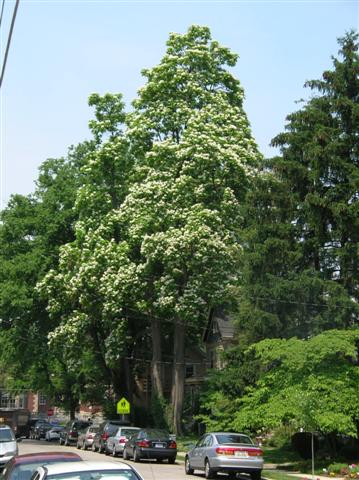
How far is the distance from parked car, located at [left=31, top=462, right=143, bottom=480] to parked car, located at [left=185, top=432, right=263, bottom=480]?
1539 centimetres

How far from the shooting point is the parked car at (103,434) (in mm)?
37966

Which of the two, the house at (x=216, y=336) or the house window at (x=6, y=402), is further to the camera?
the house window at (x=6, y=402)

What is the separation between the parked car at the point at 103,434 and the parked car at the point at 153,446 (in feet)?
17.8

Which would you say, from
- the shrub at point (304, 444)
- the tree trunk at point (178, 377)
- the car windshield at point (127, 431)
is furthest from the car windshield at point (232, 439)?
the tree trunk at point (178, 377)

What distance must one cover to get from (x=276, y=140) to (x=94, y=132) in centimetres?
1436

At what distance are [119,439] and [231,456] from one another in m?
13.1

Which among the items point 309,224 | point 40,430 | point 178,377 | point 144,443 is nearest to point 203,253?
point 309,224

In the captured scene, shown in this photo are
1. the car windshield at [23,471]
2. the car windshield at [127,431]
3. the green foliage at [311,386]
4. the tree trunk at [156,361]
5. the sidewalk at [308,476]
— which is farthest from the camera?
the tree trunk at [156,361]

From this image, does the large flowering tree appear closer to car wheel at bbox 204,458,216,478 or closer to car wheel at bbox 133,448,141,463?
car wheel at bbox 133,448,141,463

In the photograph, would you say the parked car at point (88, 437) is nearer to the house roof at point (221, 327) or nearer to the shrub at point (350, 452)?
the house roof at point (221, 327)

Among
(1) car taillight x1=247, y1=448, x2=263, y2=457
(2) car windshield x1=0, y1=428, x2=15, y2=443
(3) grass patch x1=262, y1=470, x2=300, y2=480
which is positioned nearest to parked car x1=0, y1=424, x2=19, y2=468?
(2) car windshield x1=0, y1=428, x2=15, y2=443

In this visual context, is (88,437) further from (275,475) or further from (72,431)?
(275,475)

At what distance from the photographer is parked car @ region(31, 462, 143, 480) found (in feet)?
27.0

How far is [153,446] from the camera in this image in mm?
31109
